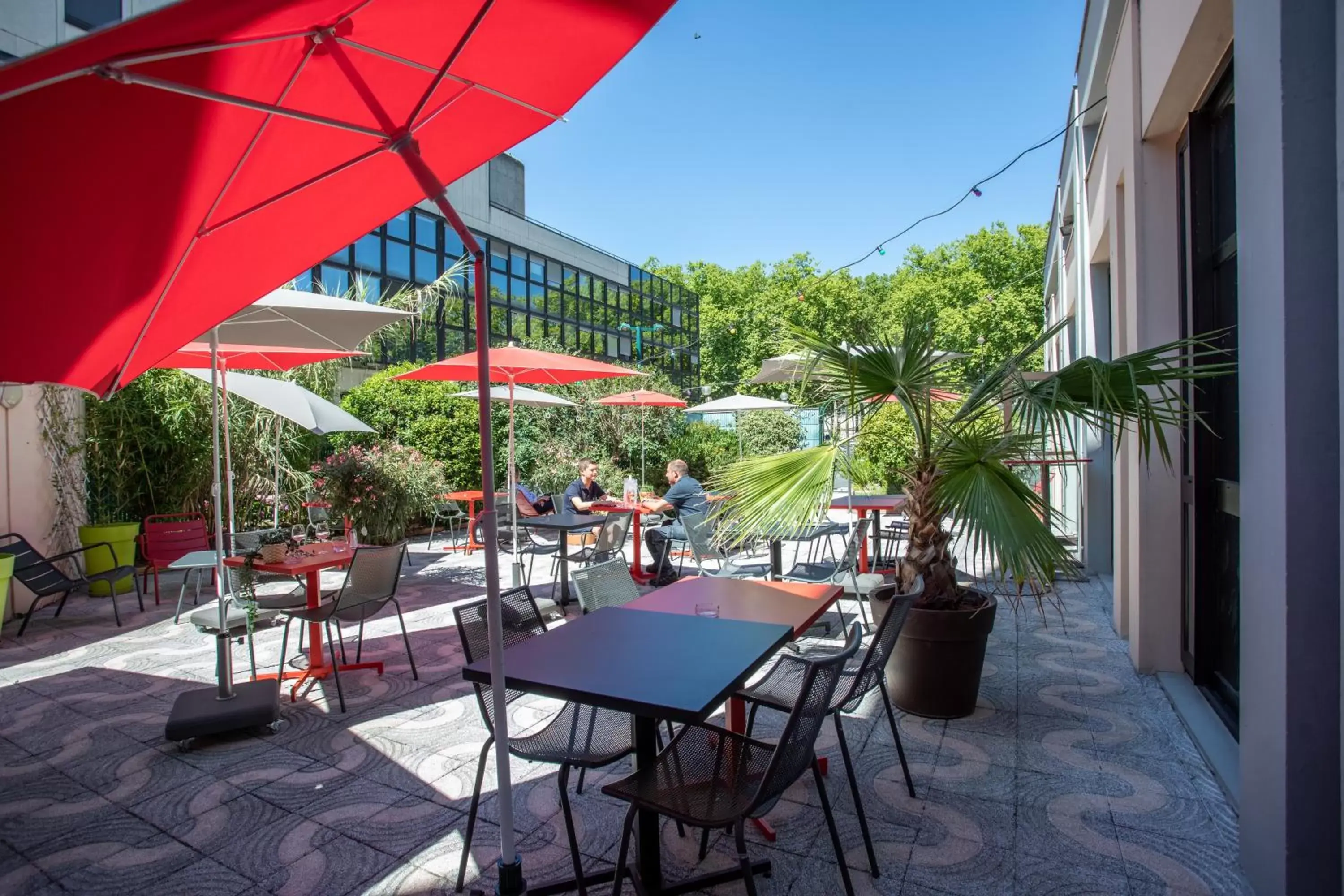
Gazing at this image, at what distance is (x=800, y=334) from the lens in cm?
384

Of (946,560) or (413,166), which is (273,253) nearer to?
(413,166)

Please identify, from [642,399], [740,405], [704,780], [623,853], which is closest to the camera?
[623,853]

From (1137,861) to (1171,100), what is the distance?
347 cm

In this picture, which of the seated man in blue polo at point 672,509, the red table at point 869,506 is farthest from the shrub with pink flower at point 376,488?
the red table at point 869,506

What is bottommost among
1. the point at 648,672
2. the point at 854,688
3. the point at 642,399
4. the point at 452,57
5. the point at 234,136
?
the point at 854,688

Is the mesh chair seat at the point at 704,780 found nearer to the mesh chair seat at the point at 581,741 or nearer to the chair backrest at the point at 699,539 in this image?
the mesh chair seat at the point at 581,741

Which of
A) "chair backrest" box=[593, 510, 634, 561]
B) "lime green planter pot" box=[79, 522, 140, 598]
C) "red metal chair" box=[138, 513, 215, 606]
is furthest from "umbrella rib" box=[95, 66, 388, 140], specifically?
"lime green planter pot" box=[79, 522, 140, 598]

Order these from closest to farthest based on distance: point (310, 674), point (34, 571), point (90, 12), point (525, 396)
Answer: point (310, 674) < point (34, 571) < point (90, 12) < point (525, 396)

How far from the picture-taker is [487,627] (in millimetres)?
2445

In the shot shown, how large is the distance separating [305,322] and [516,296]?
1511cm

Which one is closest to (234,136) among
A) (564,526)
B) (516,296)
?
(564,526)

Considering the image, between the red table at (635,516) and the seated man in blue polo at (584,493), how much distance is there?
0.10 meters

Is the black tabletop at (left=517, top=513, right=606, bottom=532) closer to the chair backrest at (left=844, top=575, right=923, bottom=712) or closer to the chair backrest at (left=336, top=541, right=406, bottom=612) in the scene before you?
the chair backrest at (left=336, top=541, right=406, bottom=612)

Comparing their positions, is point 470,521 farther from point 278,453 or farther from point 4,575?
point 4,575
